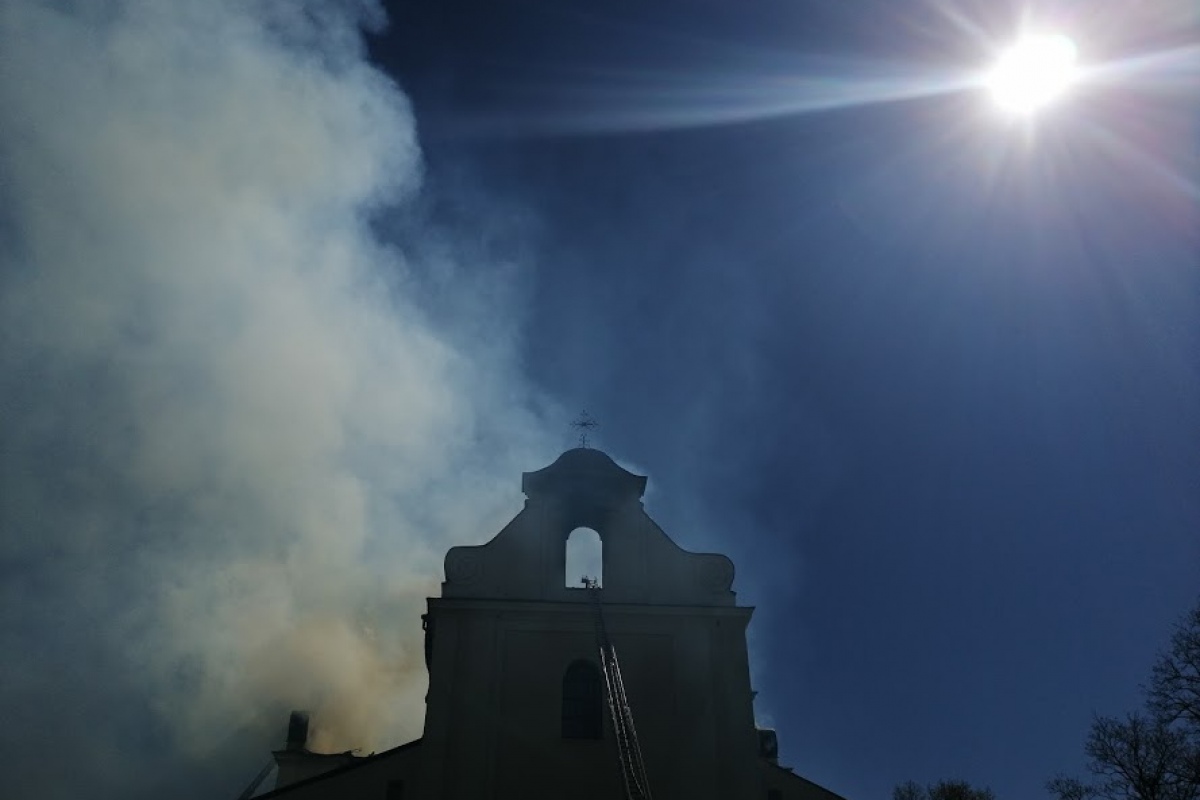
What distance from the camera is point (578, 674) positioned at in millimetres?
20719

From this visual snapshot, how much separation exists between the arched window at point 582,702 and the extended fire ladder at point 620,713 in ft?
1.26

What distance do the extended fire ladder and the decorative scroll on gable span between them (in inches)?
38.4

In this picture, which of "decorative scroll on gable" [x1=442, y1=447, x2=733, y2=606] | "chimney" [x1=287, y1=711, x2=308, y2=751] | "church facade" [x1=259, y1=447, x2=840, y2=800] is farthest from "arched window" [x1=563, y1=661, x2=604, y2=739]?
"chimney" [x1=287, y1=711, x2=308, y2=751]

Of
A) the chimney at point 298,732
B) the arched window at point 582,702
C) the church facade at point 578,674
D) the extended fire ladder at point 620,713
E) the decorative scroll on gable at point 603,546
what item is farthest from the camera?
the chimney at point 298,732

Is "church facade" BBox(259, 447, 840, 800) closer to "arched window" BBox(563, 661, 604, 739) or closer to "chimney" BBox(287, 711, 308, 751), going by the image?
"arched window" BBox(563, 661, 604, 739)

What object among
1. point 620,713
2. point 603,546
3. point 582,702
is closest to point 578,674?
point 582,702

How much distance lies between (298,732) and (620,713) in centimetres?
2572

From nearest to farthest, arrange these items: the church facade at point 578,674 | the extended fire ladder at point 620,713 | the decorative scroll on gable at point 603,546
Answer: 1. the extended fire ladder at point 620,713
2. the church facade at point 578,674
3. the decorative scroll on gable at point 603,546

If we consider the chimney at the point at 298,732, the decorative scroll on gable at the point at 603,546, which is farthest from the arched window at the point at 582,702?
the chimney at the point at 298,732

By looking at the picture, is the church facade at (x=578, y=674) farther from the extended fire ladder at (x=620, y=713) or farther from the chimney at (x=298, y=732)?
the chimney at (x=298, y=732)

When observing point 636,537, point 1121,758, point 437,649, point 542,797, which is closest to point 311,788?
point 437,649

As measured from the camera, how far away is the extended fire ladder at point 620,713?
1873 cm

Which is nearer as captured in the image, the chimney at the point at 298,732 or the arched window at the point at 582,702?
the arched window at the point at 582,702

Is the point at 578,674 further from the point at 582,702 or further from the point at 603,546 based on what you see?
the point at 603,546
